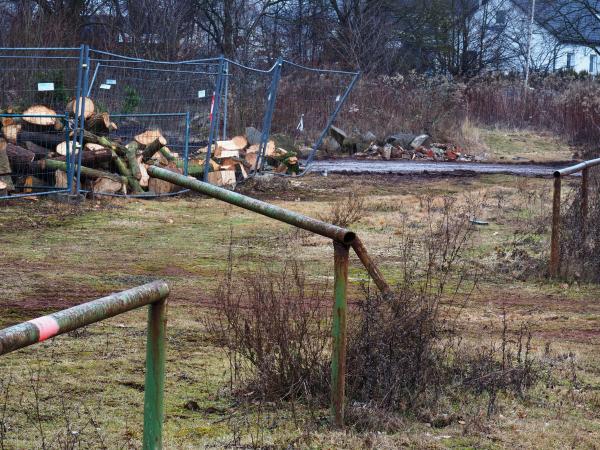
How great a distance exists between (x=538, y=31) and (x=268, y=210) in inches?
2306

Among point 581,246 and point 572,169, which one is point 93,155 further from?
point 572,169

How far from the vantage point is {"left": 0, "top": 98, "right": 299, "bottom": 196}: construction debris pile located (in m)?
14.3

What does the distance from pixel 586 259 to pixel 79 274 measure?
484 centimetres

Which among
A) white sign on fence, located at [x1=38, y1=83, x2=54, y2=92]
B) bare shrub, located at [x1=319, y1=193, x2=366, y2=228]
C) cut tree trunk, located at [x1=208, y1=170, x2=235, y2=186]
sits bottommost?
bare shrub, located at [x1=319, y1=193, x2=366, y2=228]

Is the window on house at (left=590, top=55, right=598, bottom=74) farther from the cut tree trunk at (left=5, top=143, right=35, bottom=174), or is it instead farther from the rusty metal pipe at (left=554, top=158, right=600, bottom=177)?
the rusty metal pipe at (left=554, top=158, right=600, bottom=177)

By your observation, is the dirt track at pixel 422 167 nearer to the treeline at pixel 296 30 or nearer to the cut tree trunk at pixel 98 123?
the cut tree trunk at pixel 98 123

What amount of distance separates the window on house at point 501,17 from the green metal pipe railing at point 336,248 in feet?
177

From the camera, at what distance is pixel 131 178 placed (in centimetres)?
1561

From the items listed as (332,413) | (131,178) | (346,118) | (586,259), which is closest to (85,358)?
(332,413)

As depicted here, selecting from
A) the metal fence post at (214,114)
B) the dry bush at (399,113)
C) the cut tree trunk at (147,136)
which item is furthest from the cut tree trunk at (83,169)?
the dry bush at (399,113)

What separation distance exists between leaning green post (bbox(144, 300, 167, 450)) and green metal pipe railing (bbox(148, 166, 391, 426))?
158 cm

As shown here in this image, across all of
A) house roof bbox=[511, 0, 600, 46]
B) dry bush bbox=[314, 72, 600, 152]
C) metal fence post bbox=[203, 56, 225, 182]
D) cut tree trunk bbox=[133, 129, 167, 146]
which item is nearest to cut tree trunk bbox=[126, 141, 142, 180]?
cut tree trunk bbox=[133, 129, 167, 146]

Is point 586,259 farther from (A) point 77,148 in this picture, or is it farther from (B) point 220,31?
(B) point 220,31

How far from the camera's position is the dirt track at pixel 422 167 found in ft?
71.8
